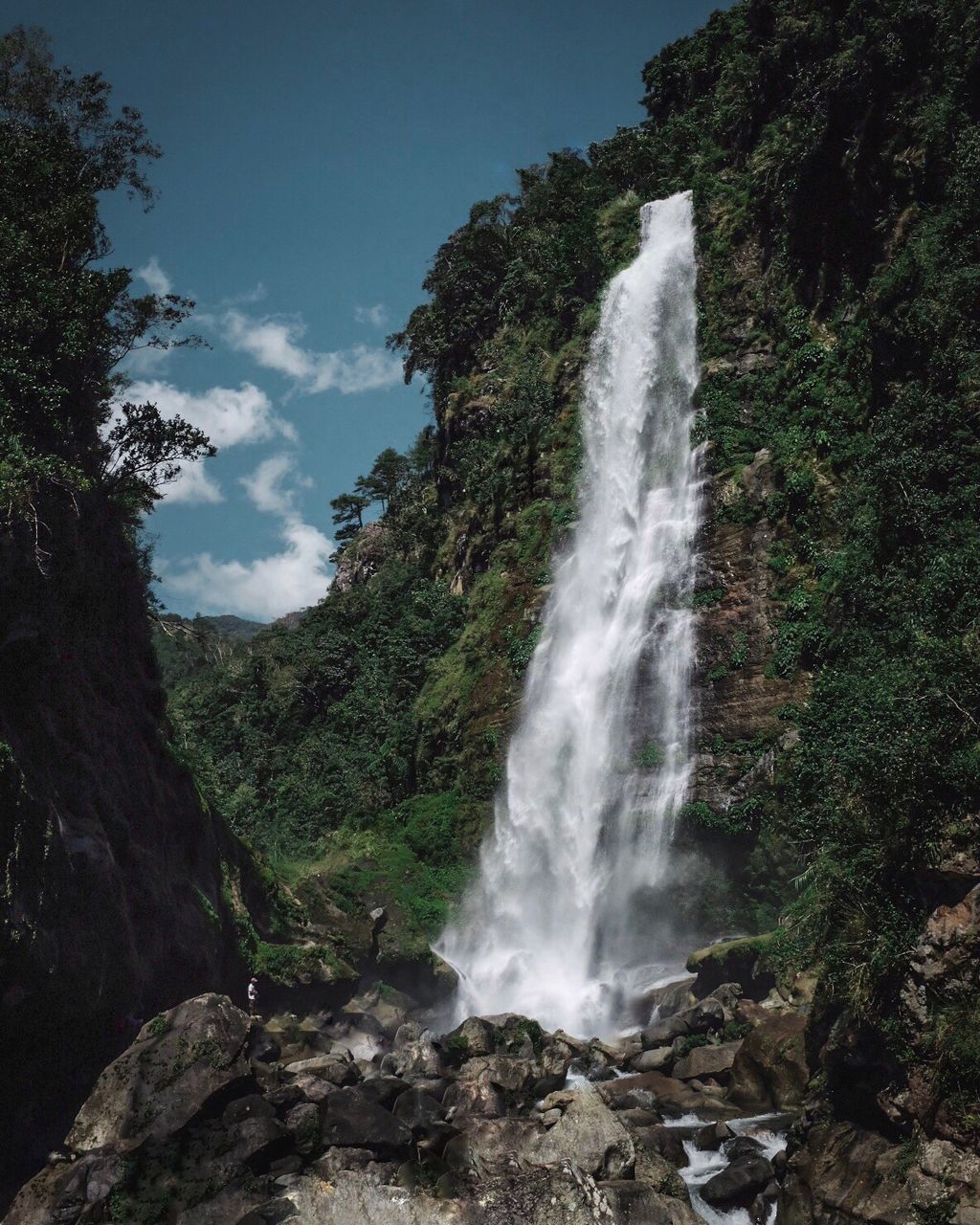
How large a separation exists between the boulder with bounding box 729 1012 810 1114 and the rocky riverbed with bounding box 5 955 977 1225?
0.03 metres

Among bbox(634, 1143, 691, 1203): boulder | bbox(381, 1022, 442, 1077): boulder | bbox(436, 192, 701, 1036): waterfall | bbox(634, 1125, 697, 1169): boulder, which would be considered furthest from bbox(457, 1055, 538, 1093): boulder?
bbox(436, 192, 701, 1036): waterfall

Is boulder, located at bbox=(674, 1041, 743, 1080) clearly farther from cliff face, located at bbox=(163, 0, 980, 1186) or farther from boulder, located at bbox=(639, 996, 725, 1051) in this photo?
cliff face, located at bbox=(163, 0, 980, 1186)

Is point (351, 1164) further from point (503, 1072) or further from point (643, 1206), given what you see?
point (503, 1072)

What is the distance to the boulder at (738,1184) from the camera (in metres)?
10.9

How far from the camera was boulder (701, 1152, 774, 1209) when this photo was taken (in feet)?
35.8

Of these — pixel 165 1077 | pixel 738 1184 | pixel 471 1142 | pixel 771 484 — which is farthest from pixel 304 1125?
pixel 771 484

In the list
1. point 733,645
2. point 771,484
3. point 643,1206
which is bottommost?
point 643,1206

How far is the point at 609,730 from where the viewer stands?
2439 centimetres

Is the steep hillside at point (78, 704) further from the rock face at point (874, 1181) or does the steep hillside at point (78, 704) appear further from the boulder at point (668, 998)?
the rock face at point (874, 1181)

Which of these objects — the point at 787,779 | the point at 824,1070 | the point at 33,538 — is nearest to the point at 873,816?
the point at 824,1070

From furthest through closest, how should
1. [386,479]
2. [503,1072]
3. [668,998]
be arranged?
[386,479]
[668,998]
[503,1072]

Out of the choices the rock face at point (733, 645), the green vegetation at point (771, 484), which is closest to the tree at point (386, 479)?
the green vegetation at point (771, 484)

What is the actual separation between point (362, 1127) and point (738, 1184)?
16.5ft

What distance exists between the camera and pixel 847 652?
1889 cm
